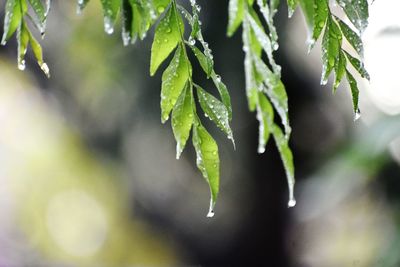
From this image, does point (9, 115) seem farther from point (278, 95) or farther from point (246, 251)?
point (278, 95)

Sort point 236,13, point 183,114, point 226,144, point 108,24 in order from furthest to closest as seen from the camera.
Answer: point 226,144 → point 183,114 → point 108,24 → point 236,13

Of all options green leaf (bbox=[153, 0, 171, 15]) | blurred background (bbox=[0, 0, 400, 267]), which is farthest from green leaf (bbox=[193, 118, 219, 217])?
blurred background (bbox=[0, 0, 400, 267])

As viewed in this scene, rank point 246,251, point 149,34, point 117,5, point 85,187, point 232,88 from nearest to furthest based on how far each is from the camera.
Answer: point 117,5 < point 149,34 < point 232,88 < point 246,251 < point 85,187

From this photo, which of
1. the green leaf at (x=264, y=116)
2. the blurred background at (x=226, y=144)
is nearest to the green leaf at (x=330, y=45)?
the green leaf at (x=264, y=116)

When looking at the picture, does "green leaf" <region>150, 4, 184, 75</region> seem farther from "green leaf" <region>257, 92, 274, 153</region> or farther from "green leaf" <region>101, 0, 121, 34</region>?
"green leaf" <region>257, 92, 274, 153</region>

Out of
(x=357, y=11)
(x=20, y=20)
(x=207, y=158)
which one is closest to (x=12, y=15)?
(x=20, y=20)

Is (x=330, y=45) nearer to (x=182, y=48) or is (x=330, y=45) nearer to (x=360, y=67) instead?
(x=360, y=67)

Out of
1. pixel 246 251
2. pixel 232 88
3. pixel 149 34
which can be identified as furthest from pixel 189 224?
pixel 149 34
